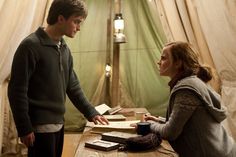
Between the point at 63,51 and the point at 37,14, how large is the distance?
883mm

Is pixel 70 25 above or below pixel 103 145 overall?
above

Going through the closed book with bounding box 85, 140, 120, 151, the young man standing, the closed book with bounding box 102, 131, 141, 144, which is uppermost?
the young man standing

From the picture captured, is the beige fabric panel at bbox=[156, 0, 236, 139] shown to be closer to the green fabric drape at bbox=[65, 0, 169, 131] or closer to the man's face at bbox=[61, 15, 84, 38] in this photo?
the green fabric drape at bbox=[65, 0, 169, 131]

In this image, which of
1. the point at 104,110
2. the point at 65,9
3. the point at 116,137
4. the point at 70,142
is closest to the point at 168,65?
the point at 116,137

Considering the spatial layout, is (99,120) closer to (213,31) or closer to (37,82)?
(37,82)

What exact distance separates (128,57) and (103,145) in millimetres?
2008

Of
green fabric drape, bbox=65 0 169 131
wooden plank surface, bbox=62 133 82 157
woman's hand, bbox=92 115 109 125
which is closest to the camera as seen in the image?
woman's hand, bbox=92 115 109 125

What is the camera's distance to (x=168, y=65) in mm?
1552

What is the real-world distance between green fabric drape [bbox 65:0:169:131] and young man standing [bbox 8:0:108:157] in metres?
1.62

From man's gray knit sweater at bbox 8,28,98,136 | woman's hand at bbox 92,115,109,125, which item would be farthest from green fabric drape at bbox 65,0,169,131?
man's gray knit sweater at bbox 8,28,98,136

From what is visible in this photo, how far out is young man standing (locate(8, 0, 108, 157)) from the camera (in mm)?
1440

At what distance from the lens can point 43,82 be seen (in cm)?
152

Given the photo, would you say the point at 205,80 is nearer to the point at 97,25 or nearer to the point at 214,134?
the point at 214,134

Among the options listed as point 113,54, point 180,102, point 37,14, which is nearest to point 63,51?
point 180,102
